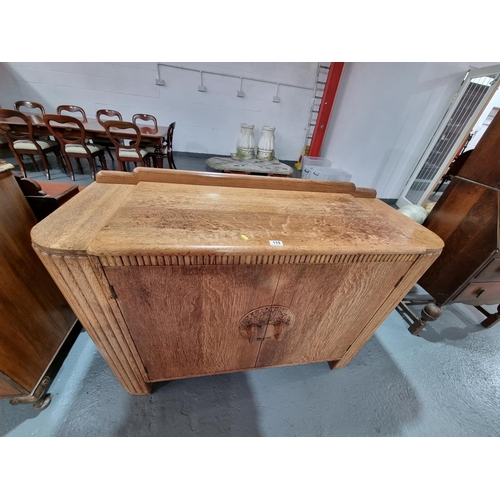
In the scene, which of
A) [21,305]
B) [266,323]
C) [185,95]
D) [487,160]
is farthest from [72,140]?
[487,160]

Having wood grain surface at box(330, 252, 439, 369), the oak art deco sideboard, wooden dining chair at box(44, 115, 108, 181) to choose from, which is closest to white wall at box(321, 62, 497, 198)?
the oak art deco sideboard

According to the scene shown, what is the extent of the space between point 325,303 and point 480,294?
110 centimetres

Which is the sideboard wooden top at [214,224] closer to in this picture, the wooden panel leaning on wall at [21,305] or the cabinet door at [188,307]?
the cabinet door at [188,307]

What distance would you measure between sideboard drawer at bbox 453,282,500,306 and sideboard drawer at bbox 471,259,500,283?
4 centimetres

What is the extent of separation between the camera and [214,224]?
22.5 inches

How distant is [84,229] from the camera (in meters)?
0.52

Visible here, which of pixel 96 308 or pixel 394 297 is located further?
pixel 394 297

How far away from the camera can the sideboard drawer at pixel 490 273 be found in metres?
1.01

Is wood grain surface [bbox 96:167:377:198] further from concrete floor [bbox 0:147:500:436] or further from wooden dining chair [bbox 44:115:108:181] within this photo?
wooden dining chair [bbox 44:115:108:181]

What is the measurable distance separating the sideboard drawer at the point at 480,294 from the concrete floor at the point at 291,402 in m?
0.34

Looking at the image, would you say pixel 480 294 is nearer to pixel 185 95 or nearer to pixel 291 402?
pixel 291 402

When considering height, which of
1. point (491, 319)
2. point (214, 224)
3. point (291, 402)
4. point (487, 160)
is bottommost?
point (291, 402)

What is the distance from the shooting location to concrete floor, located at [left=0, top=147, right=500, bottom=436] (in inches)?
33.4

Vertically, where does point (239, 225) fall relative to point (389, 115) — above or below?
below
